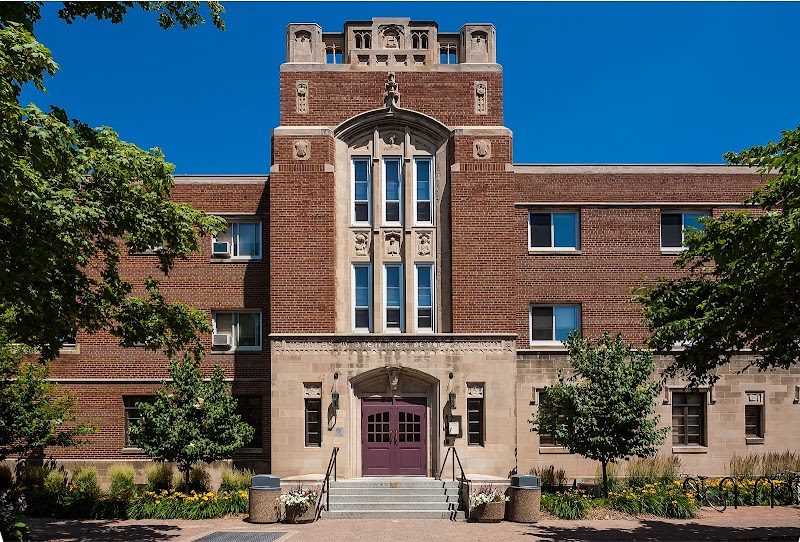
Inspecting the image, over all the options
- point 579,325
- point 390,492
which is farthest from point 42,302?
point 579,325

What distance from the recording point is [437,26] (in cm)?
2369

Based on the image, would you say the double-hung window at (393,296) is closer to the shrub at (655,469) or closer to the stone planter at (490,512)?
the stone planter at (490,512)

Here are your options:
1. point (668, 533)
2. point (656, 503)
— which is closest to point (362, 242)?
point (656, 503)

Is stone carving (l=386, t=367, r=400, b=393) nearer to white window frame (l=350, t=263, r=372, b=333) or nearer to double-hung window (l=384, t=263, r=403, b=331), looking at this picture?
double-hung window (l=384, t=263, r=403, b=331)

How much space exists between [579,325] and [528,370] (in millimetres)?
2280

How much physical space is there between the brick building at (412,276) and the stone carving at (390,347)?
0.14 feet

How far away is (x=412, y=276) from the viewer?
23.0m

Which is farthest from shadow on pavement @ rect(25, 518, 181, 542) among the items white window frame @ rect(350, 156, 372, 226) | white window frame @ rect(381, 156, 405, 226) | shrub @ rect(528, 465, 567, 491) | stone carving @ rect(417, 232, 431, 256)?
shrub @ rect(528, 465, 567, 491)

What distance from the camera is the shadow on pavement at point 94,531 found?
17.6 metres

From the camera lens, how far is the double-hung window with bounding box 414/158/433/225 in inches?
923

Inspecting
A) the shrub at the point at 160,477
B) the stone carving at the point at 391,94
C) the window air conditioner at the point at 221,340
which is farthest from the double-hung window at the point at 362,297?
the shrub at the point at 160,477

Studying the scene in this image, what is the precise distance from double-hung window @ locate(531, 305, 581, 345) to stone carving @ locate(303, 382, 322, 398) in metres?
7.13

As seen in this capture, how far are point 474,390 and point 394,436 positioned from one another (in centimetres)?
265

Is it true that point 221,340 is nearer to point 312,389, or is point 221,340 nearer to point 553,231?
point 312,389
